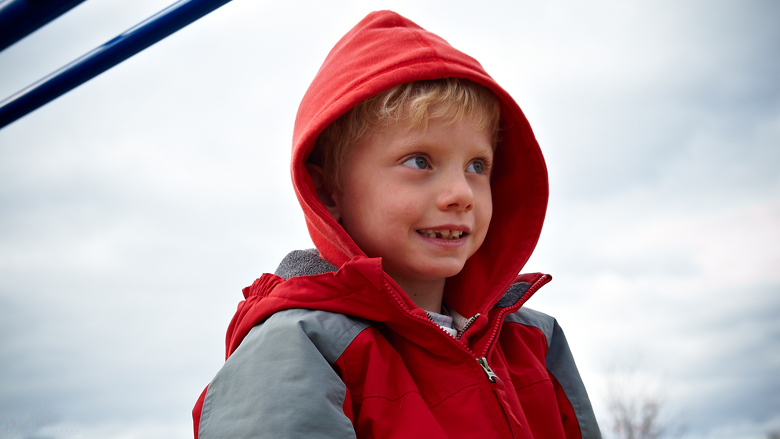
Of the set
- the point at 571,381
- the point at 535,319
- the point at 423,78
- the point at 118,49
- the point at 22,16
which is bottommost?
the point at 571,381

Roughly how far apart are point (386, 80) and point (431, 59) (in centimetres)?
11

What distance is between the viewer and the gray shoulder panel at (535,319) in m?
1.32

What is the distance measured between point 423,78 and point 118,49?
534 millimetres

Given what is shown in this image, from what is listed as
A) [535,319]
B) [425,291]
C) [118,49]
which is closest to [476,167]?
[425,291]

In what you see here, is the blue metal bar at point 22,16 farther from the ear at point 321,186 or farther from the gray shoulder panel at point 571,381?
the gray shoulder panel at point 571,381

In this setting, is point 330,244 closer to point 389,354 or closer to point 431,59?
point 389,354

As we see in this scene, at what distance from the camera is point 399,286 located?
109 centimetres

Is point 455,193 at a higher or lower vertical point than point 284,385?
higher

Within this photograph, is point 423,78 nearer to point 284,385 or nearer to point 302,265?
point 302,265

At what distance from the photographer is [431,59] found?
1.10 metres

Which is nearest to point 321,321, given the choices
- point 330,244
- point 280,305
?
point 280,305

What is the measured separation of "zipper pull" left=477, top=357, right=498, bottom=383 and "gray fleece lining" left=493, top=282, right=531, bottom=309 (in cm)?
20

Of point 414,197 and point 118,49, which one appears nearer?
point 118,49

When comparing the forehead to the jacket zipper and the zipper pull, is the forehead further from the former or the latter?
the zipper pull
